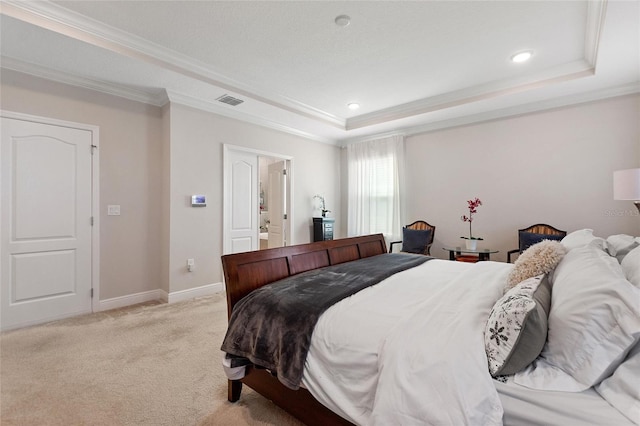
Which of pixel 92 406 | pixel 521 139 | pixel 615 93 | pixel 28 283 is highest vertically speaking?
pixel 615 93

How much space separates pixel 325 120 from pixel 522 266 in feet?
12.6

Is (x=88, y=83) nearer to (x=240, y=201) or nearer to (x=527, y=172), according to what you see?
(x=240, y=201)

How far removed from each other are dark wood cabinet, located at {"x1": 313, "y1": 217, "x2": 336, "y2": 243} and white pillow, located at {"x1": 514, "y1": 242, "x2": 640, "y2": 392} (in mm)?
4201

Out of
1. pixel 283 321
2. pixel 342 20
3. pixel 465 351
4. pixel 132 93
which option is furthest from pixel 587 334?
pixel 132 93

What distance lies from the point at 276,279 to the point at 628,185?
2637 millimetres

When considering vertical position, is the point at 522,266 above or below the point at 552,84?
below

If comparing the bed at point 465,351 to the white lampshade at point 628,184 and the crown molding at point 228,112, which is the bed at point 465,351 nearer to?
the white lampshade at point 628,184

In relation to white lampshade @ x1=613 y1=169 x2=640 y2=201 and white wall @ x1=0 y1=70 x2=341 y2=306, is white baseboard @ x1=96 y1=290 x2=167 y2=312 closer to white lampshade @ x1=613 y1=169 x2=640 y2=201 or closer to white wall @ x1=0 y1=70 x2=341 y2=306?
white wall @ x1=0 y1=70 x2=341 y2=306

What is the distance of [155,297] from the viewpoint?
3.79m

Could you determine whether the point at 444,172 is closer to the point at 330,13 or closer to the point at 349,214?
the point at 349,214

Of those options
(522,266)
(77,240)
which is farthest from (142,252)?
(522,266)

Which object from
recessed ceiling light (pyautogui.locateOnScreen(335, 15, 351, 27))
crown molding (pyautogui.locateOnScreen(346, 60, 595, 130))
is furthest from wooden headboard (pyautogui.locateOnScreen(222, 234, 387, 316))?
crown molding (pyautogui.locateOnScreen(346, 60, 595, 130))

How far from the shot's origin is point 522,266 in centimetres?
159

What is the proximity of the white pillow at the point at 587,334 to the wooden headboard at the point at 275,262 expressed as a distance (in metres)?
1.40
